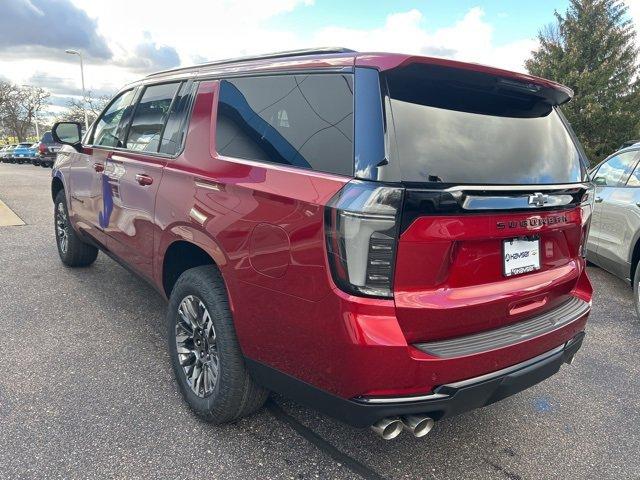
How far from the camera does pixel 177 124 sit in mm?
2975

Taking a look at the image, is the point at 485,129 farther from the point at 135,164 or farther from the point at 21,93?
the point at 21,93

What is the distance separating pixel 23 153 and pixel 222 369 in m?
42.3

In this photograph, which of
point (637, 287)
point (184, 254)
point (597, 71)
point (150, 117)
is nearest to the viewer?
point (184, 254)

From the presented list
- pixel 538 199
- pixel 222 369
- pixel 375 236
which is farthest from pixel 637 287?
pixel 222 369

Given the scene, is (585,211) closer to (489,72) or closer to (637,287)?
(489,72)

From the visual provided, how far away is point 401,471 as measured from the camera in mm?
2355

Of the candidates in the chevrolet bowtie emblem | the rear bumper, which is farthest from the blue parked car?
the chevrolet bowtie emblem

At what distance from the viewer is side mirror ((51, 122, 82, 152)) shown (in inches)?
176

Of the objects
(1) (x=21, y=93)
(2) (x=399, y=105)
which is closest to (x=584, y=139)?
(2) (x=399, y=105)

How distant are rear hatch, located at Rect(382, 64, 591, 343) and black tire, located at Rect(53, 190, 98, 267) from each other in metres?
4.02

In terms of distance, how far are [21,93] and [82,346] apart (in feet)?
247

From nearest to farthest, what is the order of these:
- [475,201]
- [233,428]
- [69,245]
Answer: [475,201] → [233,428] → [69,245]

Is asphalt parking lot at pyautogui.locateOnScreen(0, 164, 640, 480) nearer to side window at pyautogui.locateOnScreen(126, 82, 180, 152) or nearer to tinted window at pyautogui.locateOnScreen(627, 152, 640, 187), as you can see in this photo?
side window at pyautogui.locateOnScreen(126, 82, 180, 152)

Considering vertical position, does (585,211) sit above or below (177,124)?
below
